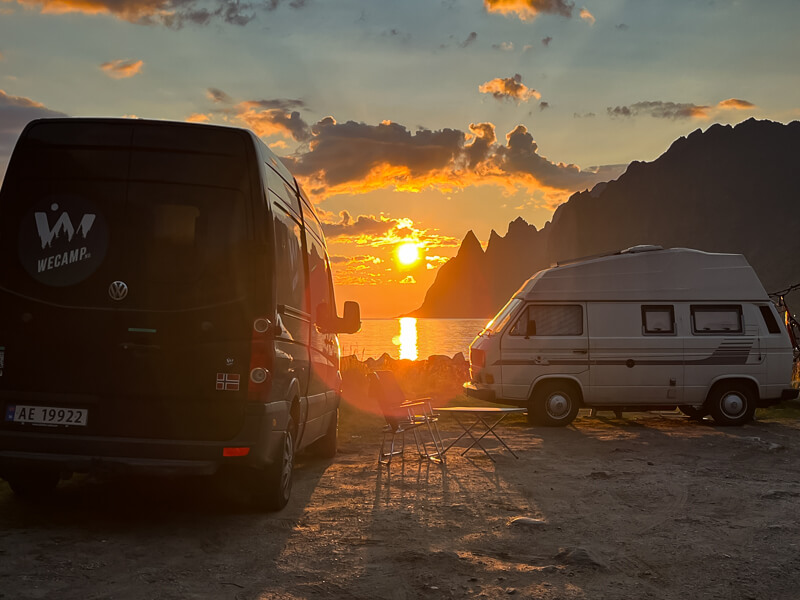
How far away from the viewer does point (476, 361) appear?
1457 centimetres

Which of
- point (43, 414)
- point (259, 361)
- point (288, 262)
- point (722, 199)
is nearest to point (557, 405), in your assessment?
point (288, 262)

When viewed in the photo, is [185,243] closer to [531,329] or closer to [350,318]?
[350,318]

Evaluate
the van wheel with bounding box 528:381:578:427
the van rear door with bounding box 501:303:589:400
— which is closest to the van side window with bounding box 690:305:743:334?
the van rear door with bounding box 501:303:589:400

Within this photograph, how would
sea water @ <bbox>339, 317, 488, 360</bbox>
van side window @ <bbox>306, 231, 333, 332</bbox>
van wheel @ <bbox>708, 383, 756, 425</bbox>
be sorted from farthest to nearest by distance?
sea water @ <bbox>339, 317, 488, 360</bbox>
van wheel @ <bbox>708, 383, 756, 425</bbox>
van side window @ <bbox>306, 231, 333, 332</bbox>

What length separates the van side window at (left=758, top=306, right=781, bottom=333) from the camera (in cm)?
1434

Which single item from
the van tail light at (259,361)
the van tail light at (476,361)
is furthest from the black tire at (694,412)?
the van tail light at (259,361)

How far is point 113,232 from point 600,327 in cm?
984

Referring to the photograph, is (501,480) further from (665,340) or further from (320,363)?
(665,340)

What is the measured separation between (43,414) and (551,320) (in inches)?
381

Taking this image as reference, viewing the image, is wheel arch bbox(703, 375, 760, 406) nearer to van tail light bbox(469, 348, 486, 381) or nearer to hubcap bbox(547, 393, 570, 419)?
hubcap bbox(547, 393, 570, 419)

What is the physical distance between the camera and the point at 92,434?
5.98m

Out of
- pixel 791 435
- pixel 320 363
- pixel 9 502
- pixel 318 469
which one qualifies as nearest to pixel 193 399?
pixel 9 502

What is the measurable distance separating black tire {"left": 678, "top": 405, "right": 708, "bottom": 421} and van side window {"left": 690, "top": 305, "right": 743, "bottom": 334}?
160 centimetres

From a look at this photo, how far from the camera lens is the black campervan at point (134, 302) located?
5988 millimetres
